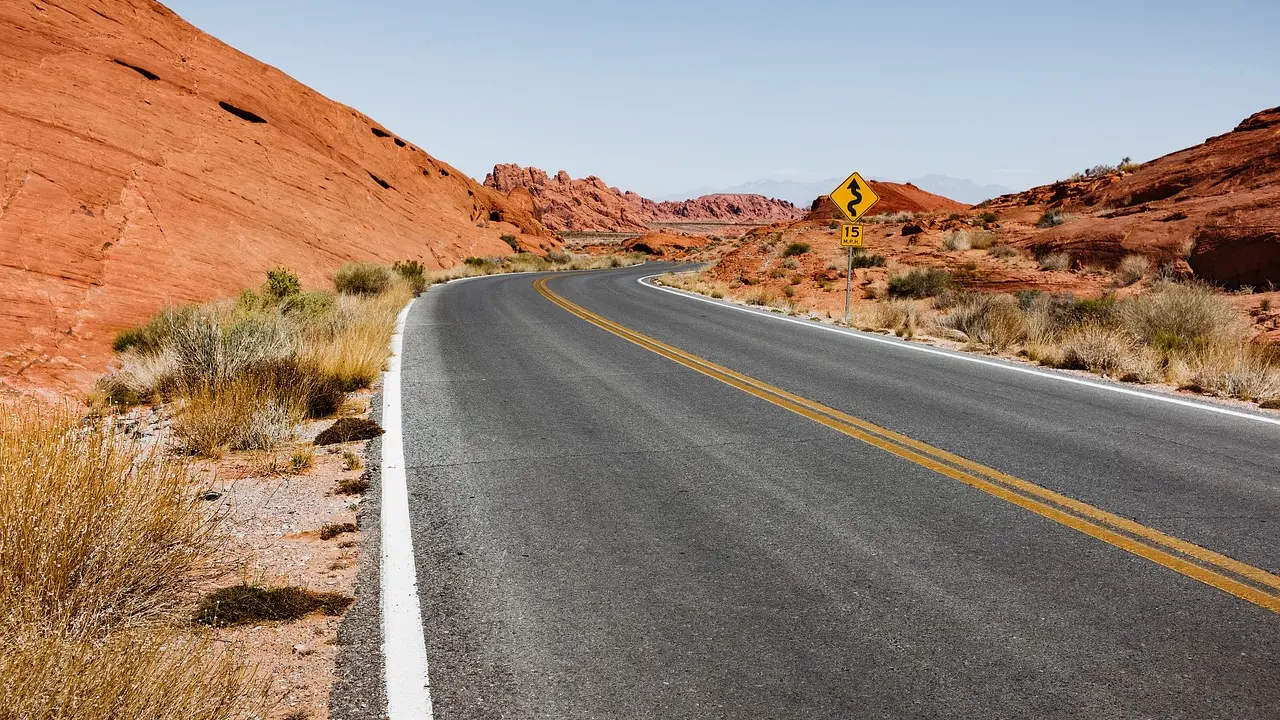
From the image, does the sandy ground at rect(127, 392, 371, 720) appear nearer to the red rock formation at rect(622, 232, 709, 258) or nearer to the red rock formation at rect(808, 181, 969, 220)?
the red rock formation at rect(808, 181, 969, 220)

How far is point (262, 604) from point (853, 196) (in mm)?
15470

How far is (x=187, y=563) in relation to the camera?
3.88m

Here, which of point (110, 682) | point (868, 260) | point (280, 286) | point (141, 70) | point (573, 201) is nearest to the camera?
point (110, 682)

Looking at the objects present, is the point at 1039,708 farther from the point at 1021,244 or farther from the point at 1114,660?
the point at 1021,244

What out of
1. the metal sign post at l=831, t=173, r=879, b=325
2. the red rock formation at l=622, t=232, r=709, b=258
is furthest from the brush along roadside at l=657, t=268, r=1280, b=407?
the red rock formation at l=622, t=232, r=709, b=258

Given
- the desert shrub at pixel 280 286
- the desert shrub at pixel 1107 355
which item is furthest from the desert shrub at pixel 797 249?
the desert shrub at pixel 1107 355

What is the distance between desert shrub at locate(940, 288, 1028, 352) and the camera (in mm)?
12938

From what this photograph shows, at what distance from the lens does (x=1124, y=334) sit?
38.8ft

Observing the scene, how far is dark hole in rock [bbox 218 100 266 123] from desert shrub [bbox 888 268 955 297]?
26799 mm

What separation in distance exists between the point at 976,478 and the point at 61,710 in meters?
5.33

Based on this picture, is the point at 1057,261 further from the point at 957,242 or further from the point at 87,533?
the point at 87,533

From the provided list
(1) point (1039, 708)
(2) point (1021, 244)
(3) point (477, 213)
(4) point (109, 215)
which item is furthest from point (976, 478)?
(3) point (477, 213)

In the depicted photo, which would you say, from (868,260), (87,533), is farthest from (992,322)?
(868,260)

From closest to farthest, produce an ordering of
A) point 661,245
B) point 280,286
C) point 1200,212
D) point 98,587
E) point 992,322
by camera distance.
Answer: point 98,587
point 992,322
point 280,286
point 1200,212
point 661,245
